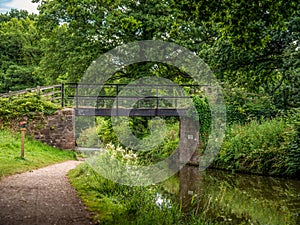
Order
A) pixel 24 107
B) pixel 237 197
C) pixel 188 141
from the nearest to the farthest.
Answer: pixel 237 197
pixel 24 107
pixel 188 141

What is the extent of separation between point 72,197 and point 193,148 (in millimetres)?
11586

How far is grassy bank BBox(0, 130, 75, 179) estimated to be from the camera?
32.5 ft

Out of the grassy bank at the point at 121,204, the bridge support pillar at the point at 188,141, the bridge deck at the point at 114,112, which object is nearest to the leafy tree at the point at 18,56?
the bridge deck at the point at 114,112

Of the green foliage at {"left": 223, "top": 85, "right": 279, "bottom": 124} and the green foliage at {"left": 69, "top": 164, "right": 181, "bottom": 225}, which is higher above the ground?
the green foliage at {"left": 223, "top": 85, "right": 279, "bottom": 124}

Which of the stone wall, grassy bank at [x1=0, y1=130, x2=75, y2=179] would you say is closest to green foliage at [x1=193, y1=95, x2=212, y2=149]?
the stone wall

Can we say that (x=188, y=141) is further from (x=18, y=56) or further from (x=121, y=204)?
(x=18, y=56)

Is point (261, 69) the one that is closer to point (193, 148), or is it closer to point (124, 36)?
point (193, 148)

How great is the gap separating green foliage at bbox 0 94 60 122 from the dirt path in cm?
782

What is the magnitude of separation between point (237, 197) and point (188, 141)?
27.4ft

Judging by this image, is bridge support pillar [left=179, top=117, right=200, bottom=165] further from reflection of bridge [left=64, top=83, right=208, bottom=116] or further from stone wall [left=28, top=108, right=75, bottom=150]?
stone wall [left=28, top=108, right=75, bottom=150]

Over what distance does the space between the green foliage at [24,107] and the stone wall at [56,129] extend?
0.35 meters

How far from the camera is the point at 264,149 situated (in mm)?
14148

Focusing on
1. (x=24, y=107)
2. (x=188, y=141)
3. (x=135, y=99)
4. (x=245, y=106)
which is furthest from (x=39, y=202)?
(x=245, y=106)

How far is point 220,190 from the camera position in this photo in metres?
11.1
